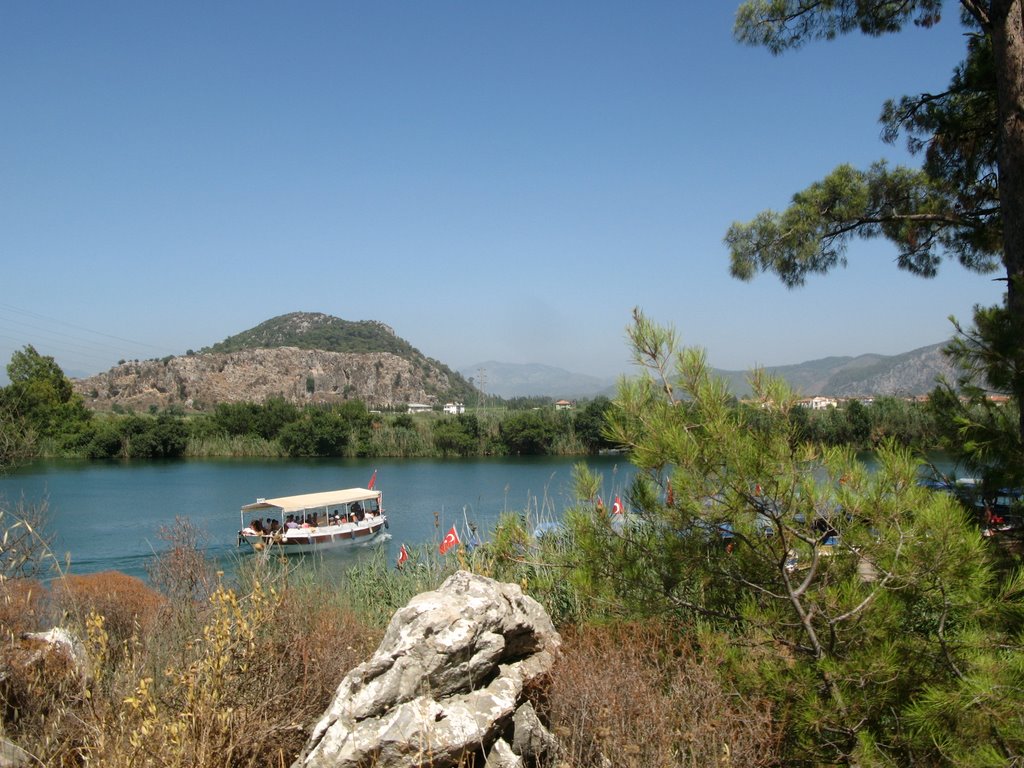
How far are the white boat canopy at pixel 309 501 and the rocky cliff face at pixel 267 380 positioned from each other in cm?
7103

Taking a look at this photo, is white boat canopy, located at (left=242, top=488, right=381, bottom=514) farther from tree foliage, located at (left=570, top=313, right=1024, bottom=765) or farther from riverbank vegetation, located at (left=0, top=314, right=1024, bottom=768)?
tree foliage, located at (left=570, top=313, right=1024, bottom=765)

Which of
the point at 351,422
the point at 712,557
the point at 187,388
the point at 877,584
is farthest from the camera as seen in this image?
the point at 187,388

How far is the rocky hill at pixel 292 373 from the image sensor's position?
330 ft

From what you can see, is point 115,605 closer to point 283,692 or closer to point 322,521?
point 283,692

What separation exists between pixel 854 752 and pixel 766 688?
34 centimetres

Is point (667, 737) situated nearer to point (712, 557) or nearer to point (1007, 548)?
point (712, 557)

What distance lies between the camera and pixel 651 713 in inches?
101

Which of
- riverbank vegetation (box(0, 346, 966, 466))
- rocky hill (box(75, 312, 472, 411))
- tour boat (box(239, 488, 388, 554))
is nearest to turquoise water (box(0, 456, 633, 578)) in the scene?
tour boat (box(239, 488, 388, 554))

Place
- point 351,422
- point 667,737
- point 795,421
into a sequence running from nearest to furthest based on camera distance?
point 667,737, point 795,421, point 351,422

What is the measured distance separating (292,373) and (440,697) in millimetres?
118781

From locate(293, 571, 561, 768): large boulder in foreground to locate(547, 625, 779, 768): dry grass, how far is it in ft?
0.62

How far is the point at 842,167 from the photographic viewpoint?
5.67 meters

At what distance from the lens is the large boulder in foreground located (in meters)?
2.50

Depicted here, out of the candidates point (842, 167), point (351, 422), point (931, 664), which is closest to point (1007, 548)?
point (931, 664)
